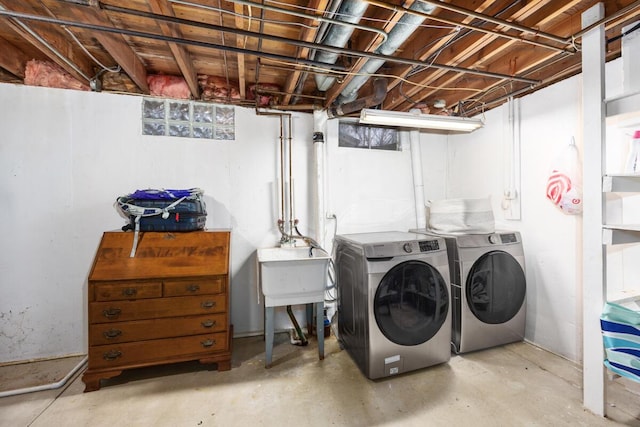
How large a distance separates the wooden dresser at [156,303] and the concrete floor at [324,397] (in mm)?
195

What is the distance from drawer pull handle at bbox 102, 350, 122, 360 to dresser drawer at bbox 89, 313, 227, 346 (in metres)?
0.07

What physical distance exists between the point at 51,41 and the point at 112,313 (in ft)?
6.26

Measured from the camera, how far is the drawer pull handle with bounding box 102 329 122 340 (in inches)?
71.7

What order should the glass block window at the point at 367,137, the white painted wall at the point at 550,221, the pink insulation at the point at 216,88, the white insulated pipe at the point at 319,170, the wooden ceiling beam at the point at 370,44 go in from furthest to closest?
the glass block window at the point at 367,137, the white insulated pipe at the point at 319,170, the pink insulation at the point at 216,88, the white painted wall at the point at 550,221, the wooden ceiling beam at the point at 370,44

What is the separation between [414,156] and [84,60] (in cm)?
318

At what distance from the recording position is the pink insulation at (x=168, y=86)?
244 centimetres

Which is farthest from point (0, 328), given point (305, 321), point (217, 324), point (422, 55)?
point (422, 55)

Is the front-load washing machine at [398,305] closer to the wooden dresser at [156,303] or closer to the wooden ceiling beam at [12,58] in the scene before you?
the wooden dresser at [156,303]

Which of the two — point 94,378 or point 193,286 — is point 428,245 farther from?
point 94,378

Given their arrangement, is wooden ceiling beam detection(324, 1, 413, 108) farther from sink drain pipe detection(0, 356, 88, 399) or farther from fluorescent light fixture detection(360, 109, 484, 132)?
sink drain pipe detection(0, 356, 88, 399)

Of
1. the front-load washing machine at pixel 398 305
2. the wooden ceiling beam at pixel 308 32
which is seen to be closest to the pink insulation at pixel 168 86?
the wooden ceiling beam at pixel 308 32

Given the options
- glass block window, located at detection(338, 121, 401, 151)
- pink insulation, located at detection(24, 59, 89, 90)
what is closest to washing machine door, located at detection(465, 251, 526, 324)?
glass block window, located at detection(338, 121, 401, 151)

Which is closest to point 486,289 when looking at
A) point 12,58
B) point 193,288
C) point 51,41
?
point 193,288

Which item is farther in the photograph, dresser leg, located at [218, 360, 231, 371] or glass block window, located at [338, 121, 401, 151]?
glass block window, located at [338, 121, 401, 151]
